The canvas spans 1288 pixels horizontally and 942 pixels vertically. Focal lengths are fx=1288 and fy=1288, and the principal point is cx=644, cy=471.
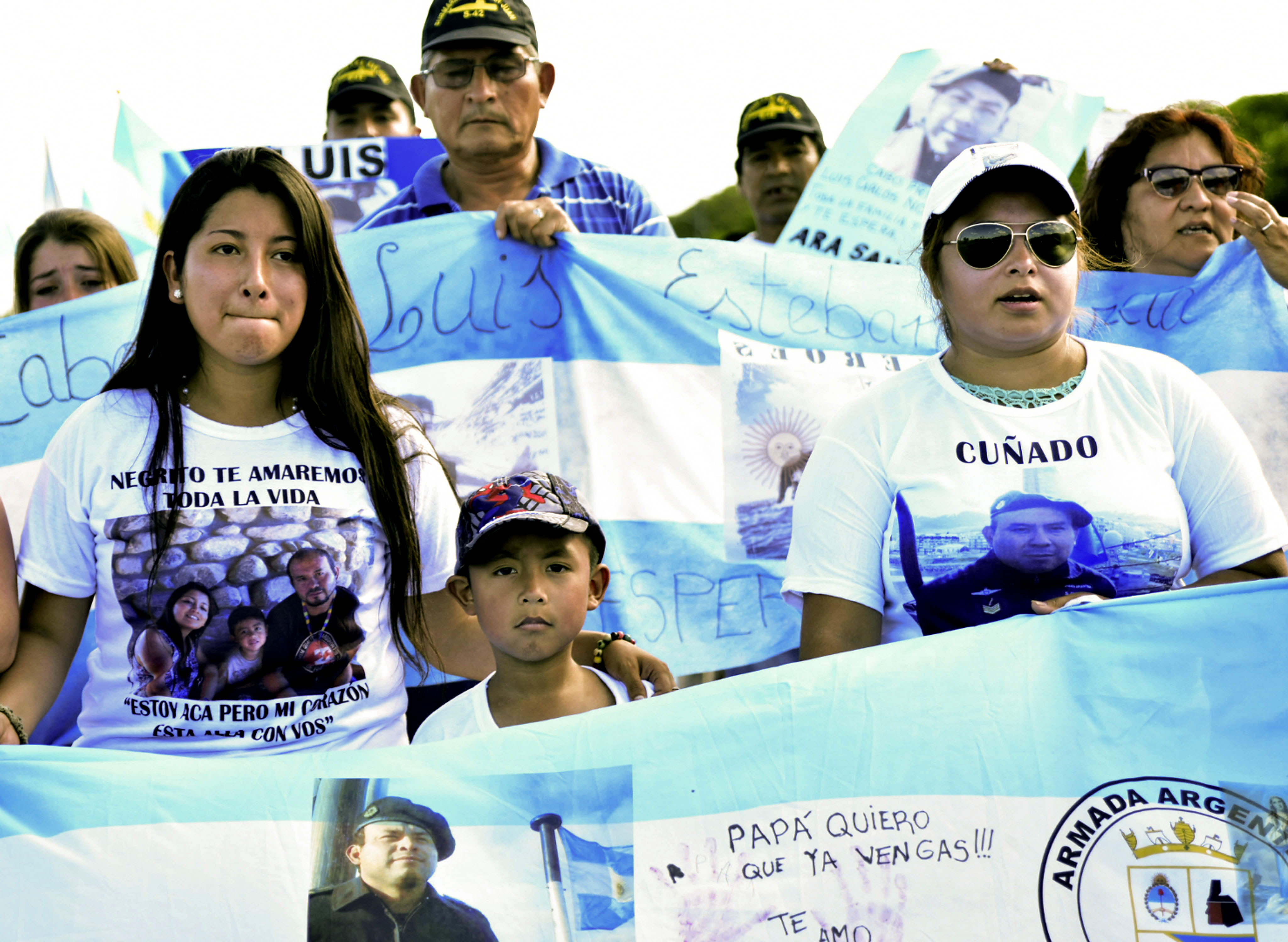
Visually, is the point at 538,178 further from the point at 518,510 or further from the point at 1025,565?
the point at 1025,565

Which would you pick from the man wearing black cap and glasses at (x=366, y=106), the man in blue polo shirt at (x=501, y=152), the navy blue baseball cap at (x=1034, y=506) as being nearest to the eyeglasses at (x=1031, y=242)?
the navy blue baseball cap at (x=1034, y=506)

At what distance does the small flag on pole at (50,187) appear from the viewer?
491 centimetres

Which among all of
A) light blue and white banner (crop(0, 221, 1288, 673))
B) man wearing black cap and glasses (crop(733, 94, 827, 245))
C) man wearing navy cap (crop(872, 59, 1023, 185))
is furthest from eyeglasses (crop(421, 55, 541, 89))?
man wearing black cap and glasses (crop(733, 94, 827, 245))

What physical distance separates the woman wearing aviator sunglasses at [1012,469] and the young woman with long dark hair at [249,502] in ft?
1.55

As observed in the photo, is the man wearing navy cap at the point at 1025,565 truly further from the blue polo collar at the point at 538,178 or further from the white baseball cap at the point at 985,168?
the blue polo collar at the point at 538,178

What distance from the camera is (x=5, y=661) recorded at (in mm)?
2164

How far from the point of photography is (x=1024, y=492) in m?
2.22

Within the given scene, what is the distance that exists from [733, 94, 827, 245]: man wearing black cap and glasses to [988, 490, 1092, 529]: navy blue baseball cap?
2616 millimetres

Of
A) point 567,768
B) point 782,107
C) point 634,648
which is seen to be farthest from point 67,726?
point 782,107

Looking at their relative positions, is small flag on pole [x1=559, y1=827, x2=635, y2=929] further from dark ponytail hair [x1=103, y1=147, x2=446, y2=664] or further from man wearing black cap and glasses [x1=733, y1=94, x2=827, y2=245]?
man wearing black cap and glasses [x1=733, y1=94, x2=827, y2=245]

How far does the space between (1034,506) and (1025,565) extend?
0.10 meters

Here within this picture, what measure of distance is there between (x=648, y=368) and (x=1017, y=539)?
4.41 feet

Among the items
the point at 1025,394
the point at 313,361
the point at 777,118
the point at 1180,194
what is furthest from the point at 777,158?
the point at 313,361

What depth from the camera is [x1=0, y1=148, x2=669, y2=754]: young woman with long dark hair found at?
2.18 meters
